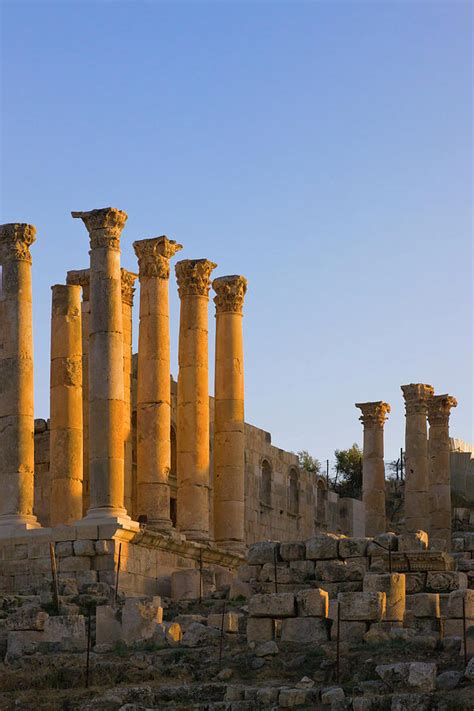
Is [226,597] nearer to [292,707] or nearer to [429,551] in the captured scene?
[429,551]

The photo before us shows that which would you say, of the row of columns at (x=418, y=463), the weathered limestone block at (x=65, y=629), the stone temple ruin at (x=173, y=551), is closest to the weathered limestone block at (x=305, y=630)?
the stone temple ruin at (x=173, y=551)

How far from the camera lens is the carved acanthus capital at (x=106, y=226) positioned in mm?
37312

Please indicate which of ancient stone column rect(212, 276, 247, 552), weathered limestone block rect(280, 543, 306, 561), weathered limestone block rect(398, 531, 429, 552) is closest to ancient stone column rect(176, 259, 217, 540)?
ancient stone column rect(212, 276, 247, 552)

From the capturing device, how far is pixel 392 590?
27656mm

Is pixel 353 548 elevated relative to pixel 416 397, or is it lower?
lower

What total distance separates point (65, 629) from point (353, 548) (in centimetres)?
747

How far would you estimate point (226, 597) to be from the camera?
34.0 m

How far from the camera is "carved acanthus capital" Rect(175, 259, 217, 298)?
138 feet

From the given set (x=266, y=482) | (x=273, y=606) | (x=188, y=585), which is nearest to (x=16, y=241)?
(x=188, y=585)

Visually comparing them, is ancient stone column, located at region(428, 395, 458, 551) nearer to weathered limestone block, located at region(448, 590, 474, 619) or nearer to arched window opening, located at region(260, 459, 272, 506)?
arched window opening, located at region(260, 459, 272, 506)

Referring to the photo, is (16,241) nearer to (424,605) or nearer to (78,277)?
(78,277)

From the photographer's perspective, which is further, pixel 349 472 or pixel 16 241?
pixel 349 472

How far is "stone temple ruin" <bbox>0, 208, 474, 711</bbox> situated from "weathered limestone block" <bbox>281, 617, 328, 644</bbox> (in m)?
0.02

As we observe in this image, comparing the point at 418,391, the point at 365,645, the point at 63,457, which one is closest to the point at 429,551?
the point at 365,645
